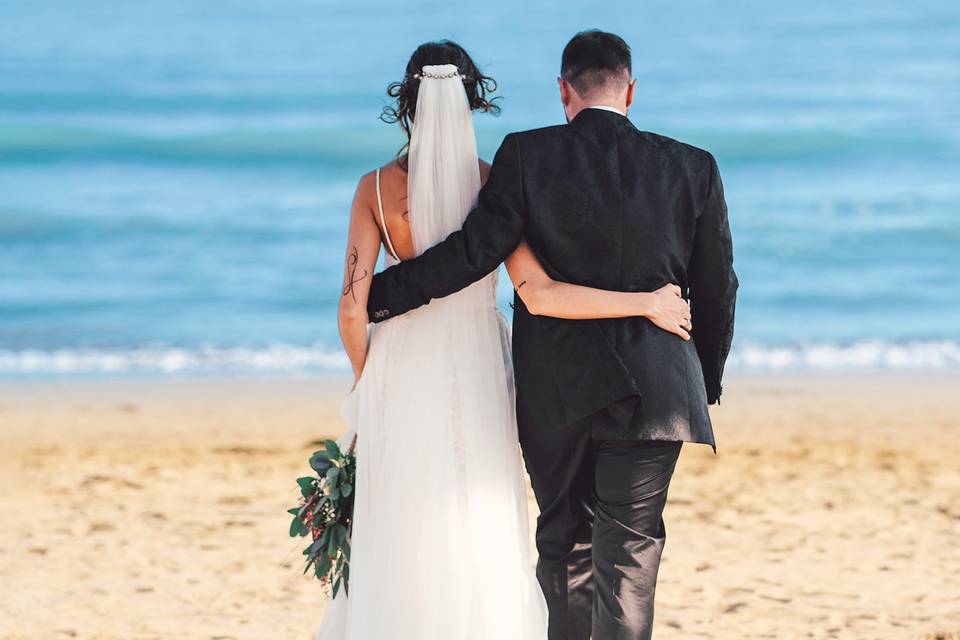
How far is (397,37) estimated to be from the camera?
1037 inches

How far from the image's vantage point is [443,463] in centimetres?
303

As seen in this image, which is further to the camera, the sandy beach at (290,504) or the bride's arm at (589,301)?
the sandy beach at (290,504)

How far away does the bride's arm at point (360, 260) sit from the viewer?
9.68ft

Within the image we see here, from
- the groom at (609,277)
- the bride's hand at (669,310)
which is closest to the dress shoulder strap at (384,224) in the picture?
the groom at (609,277)

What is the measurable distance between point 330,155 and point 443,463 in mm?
17738

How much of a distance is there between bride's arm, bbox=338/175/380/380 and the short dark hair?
1.88ft

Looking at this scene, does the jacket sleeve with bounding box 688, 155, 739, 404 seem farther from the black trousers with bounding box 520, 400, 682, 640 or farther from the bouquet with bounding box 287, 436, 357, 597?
the bouquet with bounding box 287, 436, 357, 597

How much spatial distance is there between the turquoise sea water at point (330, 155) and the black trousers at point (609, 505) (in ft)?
22.3

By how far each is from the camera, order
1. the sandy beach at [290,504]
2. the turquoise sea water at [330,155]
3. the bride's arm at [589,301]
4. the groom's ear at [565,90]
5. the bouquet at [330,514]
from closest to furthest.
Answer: the bride's arm at [589,301] < the groom's ear at [565,90] < the bouquet at [330,514] < the sandy beach at [290,504] < the turquoise sea water at [330,155]

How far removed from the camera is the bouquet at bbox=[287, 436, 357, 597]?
125 inches

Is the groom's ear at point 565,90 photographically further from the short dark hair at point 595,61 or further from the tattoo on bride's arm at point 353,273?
the tattoo on bride's arm at point 353,273

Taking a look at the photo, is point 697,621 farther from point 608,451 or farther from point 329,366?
point 329,366

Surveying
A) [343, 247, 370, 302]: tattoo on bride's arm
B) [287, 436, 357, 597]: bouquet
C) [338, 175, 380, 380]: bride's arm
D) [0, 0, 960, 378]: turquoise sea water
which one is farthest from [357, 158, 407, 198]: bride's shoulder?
[0, 0, 960, 378]: turquoise sea water

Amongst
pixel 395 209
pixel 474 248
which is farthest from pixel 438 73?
pixel 474 248
